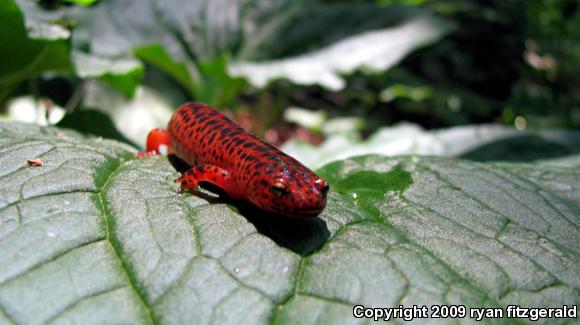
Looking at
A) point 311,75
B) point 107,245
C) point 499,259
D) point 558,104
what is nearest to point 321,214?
point 499,259

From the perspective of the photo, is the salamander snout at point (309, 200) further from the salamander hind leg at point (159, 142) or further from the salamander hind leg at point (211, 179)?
the salamander hind leg at point (159, 142)

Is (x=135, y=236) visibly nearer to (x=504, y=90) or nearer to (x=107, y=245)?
(x=107, y=245)

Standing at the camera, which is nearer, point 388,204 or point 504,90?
point 388,204

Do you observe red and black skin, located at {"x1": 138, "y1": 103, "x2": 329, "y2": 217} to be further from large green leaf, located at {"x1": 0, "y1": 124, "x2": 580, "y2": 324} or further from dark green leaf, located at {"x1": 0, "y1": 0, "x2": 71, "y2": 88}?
dark green leaf, located at {"x1": 0, "y1": 0, "x2": 71, "y2": 88}

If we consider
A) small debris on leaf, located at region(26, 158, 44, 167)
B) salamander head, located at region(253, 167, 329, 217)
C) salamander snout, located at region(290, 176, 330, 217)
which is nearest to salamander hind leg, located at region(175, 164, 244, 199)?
salamander head, located at region(253, 167, 329, 217)

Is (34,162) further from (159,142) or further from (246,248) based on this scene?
(159,142)

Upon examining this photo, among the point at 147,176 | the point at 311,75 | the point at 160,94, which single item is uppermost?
the point at 147,176

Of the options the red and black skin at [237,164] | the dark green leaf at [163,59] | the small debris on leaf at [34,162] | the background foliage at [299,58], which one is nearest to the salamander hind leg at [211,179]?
the red and black skin at [237,164]
